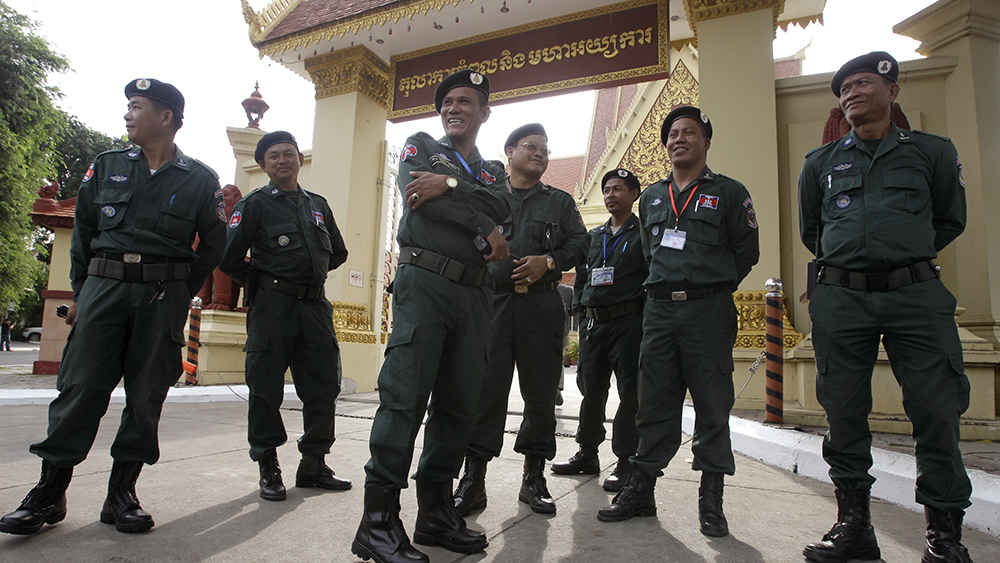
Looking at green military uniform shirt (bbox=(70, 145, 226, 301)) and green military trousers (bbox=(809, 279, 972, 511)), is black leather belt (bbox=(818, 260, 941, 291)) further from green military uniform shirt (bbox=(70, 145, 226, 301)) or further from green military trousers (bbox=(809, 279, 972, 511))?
green military uniform shirt (bbox=(70, 145, 226, 301))

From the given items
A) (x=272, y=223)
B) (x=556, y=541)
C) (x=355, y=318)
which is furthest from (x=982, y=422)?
(x=355, y=318)

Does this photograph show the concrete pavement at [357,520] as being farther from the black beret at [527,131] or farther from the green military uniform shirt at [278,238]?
the black beret at [527,131]

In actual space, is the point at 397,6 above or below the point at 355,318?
above

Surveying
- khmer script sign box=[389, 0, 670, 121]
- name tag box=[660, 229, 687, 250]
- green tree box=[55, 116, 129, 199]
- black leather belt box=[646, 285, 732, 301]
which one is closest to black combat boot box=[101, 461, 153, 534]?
black leather belt box=[646, 285, 732, 301]

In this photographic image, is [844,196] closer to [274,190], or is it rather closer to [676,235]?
[676,235]

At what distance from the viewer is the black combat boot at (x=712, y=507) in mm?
2199

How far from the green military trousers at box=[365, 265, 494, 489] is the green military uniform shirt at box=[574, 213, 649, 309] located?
1.15m

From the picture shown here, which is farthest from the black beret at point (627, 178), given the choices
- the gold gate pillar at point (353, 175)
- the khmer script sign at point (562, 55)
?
the gold gate pillar at point (353, 175)

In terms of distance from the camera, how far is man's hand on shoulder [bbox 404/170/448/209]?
203 centimetres

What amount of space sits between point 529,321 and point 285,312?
1275mm

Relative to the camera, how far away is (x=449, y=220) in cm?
208

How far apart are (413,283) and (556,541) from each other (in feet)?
3.57

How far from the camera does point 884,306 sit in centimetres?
208

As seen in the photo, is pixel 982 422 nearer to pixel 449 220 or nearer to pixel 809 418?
pixel 809 418
